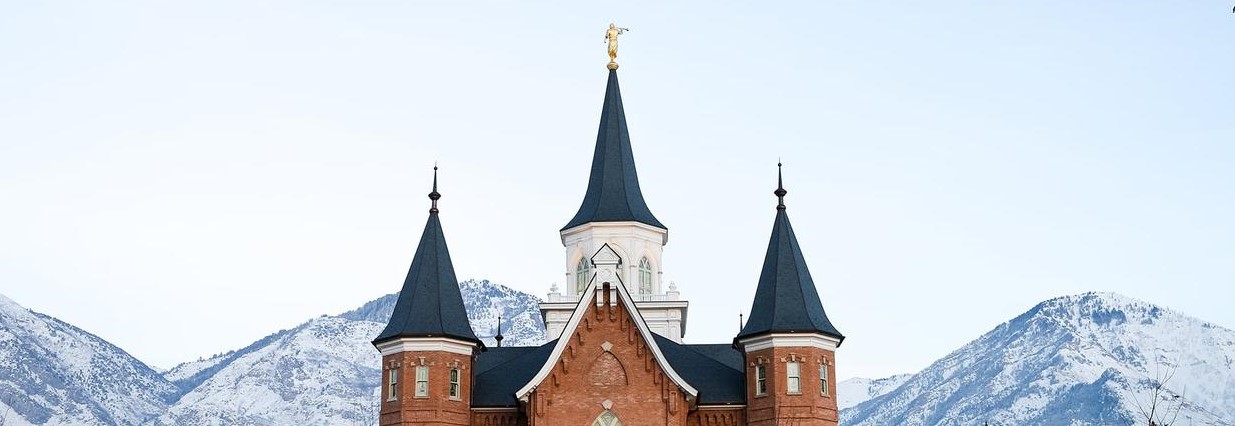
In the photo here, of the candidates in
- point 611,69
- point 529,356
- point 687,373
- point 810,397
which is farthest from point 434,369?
point 611,69

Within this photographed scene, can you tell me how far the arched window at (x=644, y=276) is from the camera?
7014cm

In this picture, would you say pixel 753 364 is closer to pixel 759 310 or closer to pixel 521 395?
pixel 759 310

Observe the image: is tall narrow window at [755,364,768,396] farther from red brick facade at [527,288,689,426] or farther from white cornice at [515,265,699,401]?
red brick facade at [527,288,689,426]

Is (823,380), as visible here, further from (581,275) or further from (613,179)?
(613,179)

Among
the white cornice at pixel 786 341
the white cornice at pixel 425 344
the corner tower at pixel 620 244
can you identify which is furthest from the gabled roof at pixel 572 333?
the corner tower at pixel 620 244

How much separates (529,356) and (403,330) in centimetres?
627

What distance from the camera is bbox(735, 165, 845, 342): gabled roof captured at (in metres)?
56.4

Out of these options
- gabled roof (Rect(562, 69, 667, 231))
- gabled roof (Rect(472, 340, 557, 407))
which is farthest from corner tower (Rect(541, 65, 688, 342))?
gabled roof (Rect(472, 340, 557, 407))

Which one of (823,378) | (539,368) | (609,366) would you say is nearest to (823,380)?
(823,378)

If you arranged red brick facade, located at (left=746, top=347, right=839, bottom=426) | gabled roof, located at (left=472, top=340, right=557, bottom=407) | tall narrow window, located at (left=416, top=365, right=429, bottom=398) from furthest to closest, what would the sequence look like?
gabled roof, located at (left=472, top=340, right=557, bottom=407) < tall narrow window, located at (left=416, top=365, right=429, bottom=398) < red brick facade, located at (left=746, top=347, right=839, bottom=426)

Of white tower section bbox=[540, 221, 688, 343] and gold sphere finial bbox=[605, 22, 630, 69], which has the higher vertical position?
gold sphere finial bbox=[605, 22, 630, 69]

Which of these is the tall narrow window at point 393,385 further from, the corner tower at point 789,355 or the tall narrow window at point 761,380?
the tall narrow window at point 761,380

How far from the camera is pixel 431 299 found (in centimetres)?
5775

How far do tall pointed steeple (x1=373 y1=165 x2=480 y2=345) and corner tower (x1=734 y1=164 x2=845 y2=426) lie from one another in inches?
405
